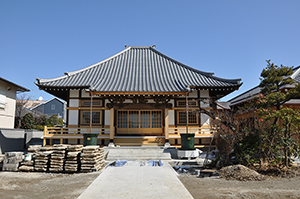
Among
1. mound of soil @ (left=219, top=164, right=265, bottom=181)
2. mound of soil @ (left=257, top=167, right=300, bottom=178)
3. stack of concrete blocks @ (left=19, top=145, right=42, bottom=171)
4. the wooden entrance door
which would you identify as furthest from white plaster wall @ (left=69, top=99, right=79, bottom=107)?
mound of soil @ (left=257, top=167, right=300, bottom=178)

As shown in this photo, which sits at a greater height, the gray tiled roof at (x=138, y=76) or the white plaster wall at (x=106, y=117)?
the gray tiled roof at (x=138, y=76)

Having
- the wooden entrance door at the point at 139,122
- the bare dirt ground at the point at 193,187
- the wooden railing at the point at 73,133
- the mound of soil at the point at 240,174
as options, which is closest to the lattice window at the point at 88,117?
the wooden railing at the point at 73,133

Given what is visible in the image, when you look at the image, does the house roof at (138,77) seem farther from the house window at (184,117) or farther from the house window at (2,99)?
the house window at (2,99)

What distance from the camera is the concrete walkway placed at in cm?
540

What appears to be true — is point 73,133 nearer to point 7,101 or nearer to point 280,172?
point 7,101

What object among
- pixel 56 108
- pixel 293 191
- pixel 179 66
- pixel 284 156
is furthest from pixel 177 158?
pixel 56 108

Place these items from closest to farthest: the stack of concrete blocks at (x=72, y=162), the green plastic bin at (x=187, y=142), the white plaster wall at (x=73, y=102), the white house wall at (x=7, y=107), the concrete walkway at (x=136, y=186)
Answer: the concrete walkway at (x=136, y=186)
the stack of concrete blocks at (x=72, y=162)
the green plastic bin at (x=187, y=142)
the white plaster wall at (x=73, y=102)
the white house wall at (x=7, y=107)

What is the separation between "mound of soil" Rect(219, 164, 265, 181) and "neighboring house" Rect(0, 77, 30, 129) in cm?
1677

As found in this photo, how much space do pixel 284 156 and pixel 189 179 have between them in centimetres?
440

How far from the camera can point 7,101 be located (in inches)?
683

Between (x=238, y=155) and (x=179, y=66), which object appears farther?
(x=179, y=66)

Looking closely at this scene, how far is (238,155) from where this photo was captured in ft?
29.2

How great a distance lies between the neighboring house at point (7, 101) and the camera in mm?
16656

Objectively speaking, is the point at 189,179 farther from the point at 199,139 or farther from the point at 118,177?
the point at 199,139
